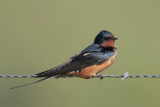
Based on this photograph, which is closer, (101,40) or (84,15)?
(101,40)

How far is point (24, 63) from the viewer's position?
9.77m

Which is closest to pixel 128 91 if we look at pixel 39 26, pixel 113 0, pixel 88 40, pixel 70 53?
pixel 70 53

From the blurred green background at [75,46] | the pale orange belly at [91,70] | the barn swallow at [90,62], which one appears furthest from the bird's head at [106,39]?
the blurred green background at [75,46]

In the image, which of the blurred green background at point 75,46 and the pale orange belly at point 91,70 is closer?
the pale orange belly at point 91,70

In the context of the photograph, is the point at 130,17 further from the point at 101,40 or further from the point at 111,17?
the point at 101,40

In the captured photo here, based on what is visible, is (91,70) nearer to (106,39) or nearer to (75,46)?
(106,39)

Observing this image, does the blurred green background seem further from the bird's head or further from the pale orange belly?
the pale orange belly

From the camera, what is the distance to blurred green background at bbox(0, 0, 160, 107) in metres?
8.49

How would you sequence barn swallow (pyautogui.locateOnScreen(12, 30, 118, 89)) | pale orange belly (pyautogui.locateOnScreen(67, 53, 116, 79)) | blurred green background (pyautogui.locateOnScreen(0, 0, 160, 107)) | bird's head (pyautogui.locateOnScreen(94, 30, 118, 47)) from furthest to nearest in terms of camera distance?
blurred green background (pyautogui.locateOnScreen(0, 0, 160, 107))
bird's head (pyautogui.locateOnScreen(94, 30, 118, 47))
pale orange belly (pyautogui.locateOnScreen(67, 53, 116, 79))
barn swallow (pyautogui.locateOnScreen(12, 30, 118, 89))

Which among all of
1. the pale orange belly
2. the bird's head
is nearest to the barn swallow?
the pale orange belly

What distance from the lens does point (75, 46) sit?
10336 mm

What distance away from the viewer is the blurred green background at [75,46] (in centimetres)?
849

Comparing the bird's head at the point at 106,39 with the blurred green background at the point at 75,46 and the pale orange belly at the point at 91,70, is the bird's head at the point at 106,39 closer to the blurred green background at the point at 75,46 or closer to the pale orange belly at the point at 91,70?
the pale orange belly at the point at 91,70

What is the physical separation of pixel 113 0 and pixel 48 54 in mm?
3596
